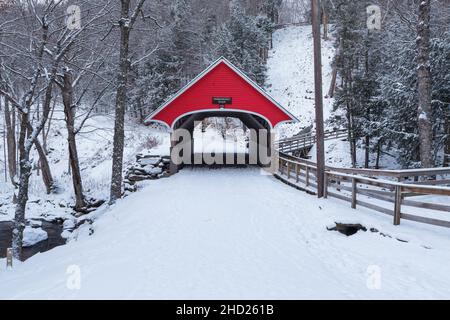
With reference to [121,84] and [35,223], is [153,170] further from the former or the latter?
[35,223]

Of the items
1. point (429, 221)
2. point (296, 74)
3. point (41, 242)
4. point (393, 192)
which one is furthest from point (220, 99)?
point (296, 74)

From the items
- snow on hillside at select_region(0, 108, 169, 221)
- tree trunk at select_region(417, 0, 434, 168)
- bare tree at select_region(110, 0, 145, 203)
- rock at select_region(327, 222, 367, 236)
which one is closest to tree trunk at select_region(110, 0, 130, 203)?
bare tree at select_region(110, 0, 145, 203)

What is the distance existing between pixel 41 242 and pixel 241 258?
8.47m

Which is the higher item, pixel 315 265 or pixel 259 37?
pixel 259 37

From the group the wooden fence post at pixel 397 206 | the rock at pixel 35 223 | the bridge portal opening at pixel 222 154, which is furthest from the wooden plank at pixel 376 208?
the rock at pixel 35 223

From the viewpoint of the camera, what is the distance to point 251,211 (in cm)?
930

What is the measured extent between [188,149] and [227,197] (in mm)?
10212

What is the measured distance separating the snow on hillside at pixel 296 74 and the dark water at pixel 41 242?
27.1 meters

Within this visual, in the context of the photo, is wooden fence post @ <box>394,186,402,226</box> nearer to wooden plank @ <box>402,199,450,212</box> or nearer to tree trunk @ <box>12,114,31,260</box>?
wooden plank @ <box>402,199,450,212</box>

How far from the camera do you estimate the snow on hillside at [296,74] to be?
3691cm

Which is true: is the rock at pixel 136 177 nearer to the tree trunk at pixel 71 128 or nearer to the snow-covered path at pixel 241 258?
the tree trunk at pixel 71 128

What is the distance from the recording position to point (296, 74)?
4434cm
